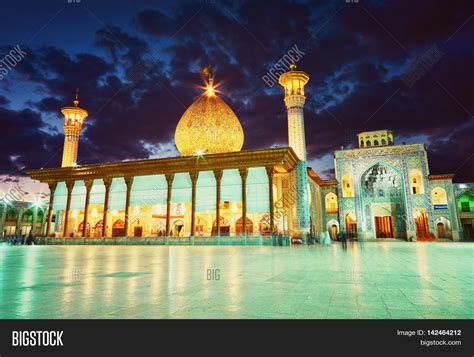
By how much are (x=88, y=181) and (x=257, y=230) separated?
46.9ft

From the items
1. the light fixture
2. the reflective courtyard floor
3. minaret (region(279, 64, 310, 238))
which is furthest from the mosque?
the reflective courtyard floor

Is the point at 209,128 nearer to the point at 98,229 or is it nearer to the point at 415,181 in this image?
the point at 98,229

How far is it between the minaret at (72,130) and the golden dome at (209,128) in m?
11.7

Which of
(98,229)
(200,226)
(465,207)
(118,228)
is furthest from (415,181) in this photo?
(98,229)

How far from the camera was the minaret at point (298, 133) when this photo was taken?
70.1 feet

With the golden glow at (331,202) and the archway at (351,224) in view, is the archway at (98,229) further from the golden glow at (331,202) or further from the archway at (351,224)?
the archway at (351,224)

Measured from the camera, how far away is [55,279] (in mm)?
5172

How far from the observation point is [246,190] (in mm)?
20547

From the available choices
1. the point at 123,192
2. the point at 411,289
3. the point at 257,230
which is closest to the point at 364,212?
the point at 257,230

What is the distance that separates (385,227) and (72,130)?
33549 millimetres

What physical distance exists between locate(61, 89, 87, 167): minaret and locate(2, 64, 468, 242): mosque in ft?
0.34

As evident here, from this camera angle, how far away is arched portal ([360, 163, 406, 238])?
31.4 m
